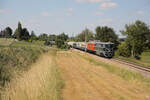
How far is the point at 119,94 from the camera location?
855 cm

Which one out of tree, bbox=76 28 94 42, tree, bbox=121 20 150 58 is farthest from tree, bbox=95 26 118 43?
tree, bbox=121 20 150 58

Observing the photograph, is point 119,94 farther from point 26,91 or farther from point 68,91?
point 26,91

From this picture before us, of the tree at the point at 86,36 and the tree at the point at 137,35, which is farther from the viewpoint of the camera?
the tree at the point at 86,36

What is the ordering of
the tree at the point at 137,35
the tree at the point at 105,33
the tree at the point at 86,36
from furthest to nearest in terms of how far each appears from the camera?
the tree at the point at 86,36 < the tree at the point at 105,33 < the tree at the point at 137,35

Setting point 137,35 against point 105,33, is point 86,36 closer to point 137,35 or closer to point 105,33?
point 105,33

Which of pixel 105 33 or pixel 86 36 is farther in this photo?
pixel 86 36

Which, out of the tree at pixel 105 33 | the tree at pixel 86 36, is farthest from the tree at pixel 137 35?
the tree at pixel 86 36

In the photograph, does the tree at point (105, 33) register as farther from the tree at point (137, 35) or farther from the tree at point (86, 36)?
the tree at point (137, 35)

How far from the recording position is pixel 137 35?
41281 mm

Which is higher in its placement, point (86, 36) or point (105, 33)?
point (105, 33)

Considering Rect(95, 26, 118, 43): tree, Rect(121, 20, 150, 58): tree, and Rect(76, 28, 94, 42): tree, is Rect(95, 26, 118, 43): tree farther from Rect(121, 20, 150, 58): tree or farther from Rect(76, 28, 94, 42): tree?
Rect(121, 20, 150, 58): tree

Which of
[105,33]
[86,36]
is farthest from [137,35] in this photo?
[86,36]

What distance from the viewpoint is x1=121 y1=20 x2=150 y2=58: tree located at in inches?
1629

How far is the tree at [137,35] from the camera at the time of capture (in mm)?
41375
